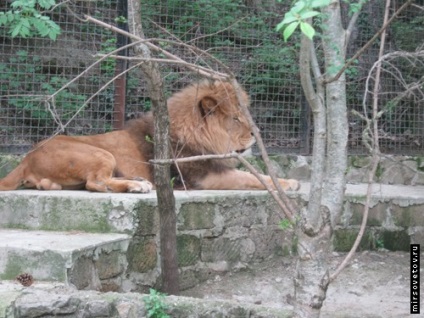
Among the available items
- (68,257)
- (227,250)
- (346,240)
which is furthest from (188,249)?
(346,240)

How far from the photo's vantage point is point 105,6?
7.96 m

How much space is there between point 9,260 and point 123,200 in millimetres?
1002

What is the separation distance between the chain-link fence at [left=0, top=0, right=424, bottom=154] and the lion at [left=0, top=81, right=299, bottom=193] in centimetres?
77

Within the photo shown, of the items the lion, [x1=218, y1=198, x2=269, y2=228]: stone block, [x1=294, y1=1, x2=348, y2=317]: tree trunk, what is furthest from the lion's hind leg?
[x1=294, y1=1, x2=348, y2=317]: tree trunk

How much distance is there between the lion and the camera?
5855 millimetres

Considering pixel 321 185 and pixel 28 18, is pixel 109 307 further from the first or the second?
pixel 28 18

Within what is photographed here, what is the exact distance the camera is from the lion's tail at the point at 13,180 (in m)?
5.77

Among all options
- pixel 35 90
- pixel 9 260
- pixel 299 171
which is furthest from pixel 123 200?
pixel 299 171

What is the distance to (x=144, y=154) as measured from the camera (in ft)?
20.7

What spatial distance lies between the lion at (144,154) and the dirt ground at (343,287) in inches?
31.6

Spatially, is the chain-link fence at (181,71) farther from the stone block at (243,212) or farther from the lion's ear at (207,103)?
the stone block at (243,212)

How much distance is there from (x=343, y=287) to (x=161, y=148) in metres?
2.10

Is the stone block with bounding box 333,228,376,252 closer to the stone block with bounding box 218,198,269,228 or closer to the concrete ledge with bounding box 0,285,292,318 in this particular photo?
the stone block with bounding box 218,198,269,228

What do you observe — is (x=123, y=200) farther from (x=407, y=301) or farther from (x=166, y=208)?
(x=407, y=301)
